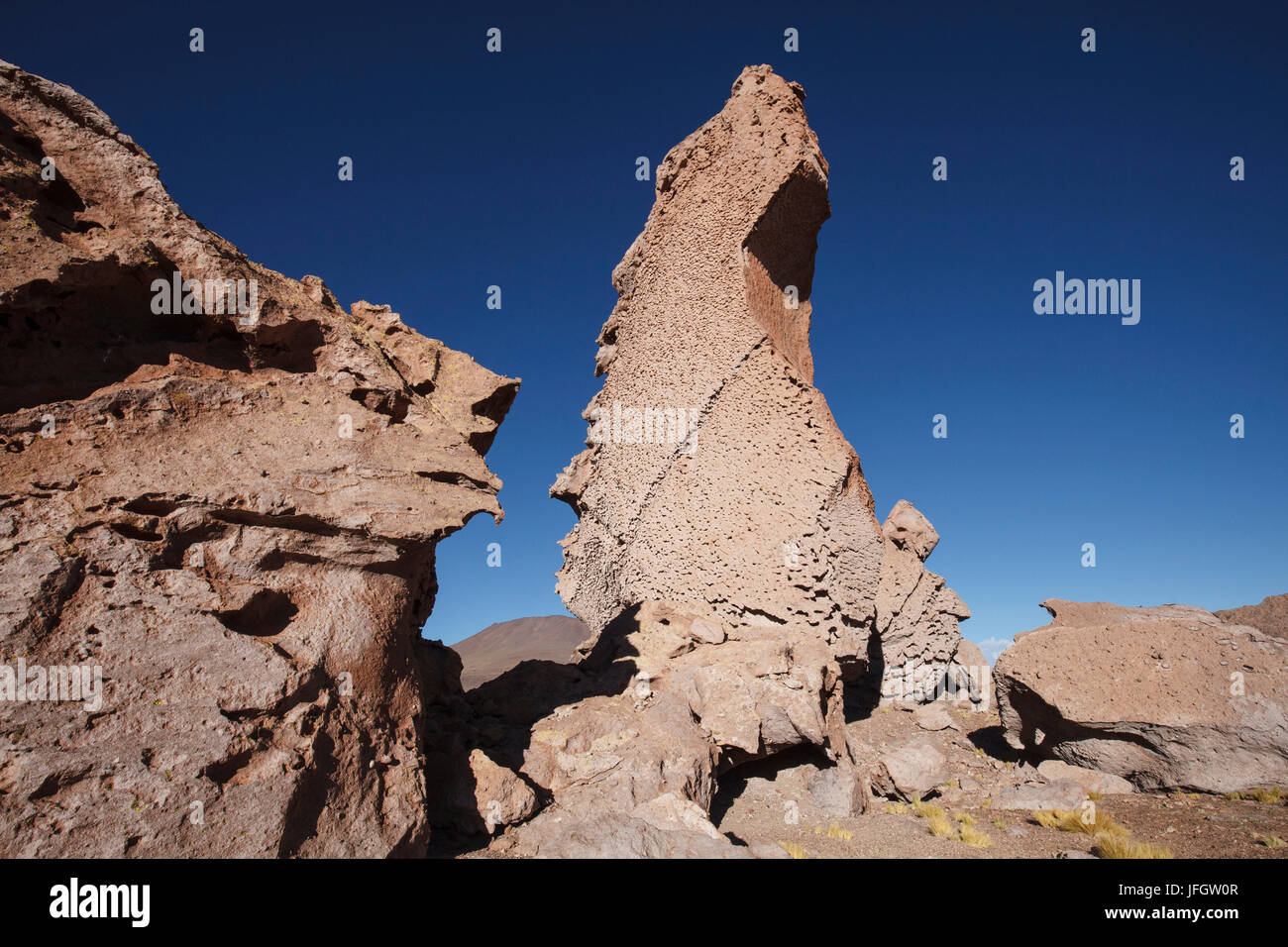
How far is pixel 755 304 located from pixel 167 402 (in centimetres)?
636

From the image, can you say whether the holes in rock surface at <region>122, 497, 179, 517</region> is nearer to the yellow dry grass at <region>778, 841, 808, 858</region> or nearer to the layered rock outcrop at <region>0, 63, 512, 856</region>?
the layered rock outcrop at <region>0, 63, 512, 856</region>

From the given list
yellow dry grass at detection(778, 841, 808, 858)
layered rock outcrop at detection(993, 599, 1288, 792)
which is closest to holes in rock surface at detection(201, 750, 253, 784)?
yellow dry grass at detection(778, 841, 808, 858)

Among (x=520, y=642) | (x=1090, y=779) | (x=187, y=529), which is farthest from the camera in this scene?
(x=520, y=642)

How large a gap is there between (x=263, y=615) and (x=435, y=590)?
8.35 feet

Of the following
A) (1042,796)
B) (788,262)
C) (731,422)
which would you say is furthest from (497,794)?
(788,262)

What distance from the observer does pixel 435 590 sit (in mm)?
6559

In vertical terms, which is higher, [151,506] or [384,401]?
[384,401]

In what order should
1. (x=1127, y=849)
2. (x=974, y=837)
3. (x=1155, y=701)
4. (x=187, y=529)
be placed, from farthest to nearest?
(x=1155, y=701) → (x=974, y=837) → (x=1127, y=849) → (x=187, y=529)

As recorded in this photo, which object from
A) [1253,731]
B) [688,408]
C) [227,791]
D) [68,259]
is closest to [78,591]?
A: [227,791]

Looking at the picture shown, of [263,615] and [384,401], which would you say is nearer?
[263,615]

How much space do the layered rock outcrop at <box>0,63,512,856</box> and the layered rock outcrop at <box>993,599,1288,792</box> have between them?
642 cm

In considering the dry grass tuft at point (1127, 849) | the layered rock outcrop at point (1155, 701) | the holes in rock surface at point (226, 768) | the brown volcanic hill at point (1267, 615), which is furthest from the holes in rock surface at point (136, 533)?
the brown volcanic hill at point (1267, 615)

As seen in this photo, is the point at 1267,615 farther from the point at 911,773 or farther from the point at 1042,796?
the point at 911,773

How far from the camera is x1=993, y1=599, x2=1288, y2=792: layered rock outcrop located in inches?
270
